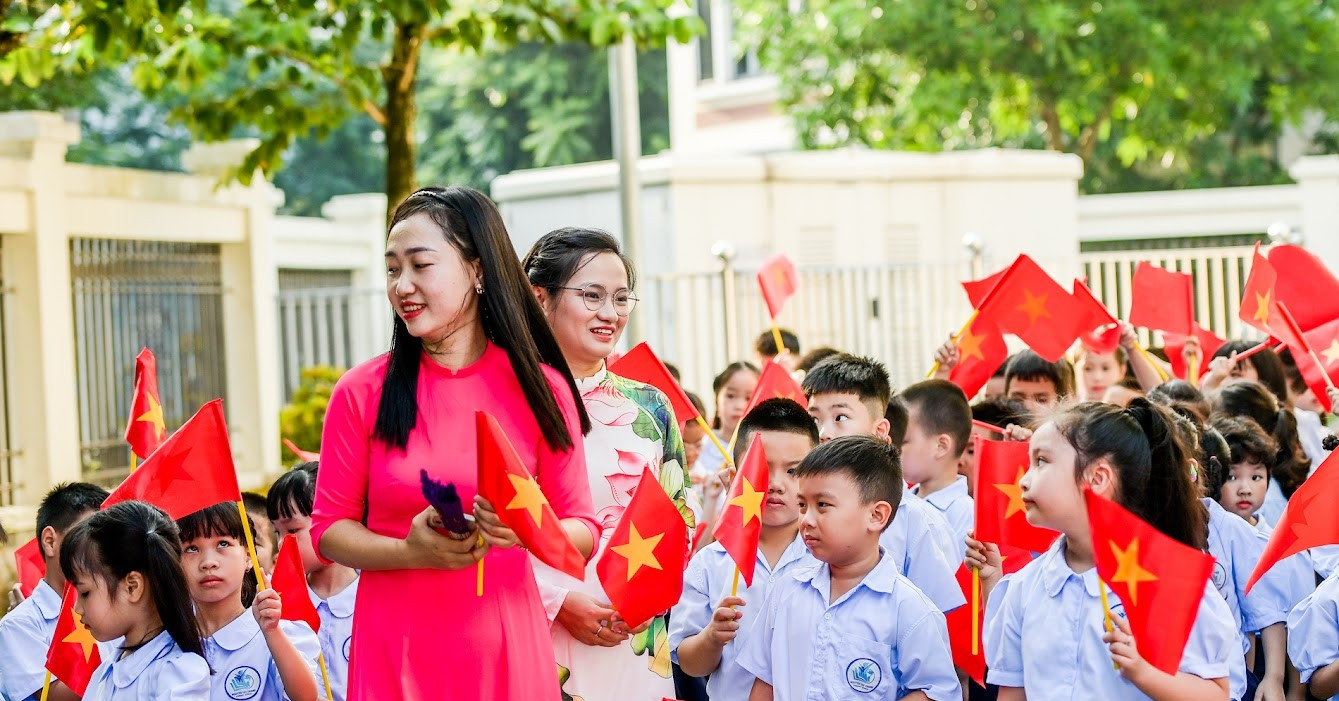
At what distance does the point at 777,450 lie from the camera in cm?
477

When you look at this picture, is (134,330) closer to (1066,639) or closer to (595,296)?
(595,296)

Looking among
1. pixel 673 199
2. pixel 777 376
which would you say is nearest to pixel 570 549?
pixel 777 376

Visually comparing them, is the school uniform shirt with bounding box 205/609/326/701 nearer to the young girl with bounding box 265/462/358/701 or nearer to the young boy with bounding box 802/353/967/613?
the young girl with bounding box 265/462/358/701

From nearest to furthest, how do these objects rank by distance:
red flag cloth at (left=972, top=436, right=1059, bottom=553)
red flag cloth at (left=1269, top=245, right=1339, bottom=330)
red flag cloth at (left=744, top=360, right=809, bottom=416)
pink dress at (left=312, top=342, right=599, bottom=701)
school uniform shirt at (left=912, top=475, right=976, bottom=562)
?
1. pink dress at (left=312, top=342, right=599, bottom=701)
2. red flag cloth at (left=972, top=436, right=1059, bottom=553)
3. school uniform shirt at (left=912, top=475, right=976, bottom=562)
4. red flag cloth at (left=744, top=360, right=809, bottom=416)
5. red flag cloth at (left=1269, top=245, right=1339, bottom=330)

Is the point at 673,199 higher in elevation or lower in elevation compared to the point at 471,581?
higher

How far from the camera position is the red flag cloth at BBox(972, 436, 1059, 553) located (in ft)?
14.2

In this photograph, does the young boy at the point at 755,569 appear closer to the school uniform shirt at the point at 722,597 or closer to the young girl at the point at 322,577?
the school uniform shirt at the point at 722,597

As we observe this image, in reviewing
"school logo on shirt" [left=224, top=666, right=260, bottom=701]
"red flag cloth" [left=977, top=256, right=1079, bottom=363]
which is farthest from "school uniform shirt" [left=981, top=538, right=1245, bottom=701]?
"red flag cloth" [left=977, top=256, right=1079, bottom=363]

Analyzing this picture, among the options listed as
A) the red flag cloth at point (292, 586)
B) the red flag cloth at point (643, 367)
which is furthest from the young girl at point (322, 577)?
the red flag cloth at point (643, 367)

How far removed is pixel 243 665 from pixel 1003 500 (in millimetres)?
1932

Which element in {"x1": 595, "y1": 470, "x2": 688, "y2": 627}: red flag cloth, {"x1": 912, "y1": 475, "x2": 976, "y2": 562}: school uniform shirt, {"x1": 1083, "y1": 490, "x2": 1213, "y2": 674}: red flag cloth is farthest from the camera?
{"x1": 912, "y1": 475, "x2": 976, "y2": 562}: school uniform shirt

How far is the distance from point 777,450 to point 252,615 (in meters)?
1.48

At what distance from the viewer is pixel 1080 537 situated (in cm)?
363

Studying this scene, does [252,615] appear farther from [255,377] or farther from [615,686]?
[255,377]
